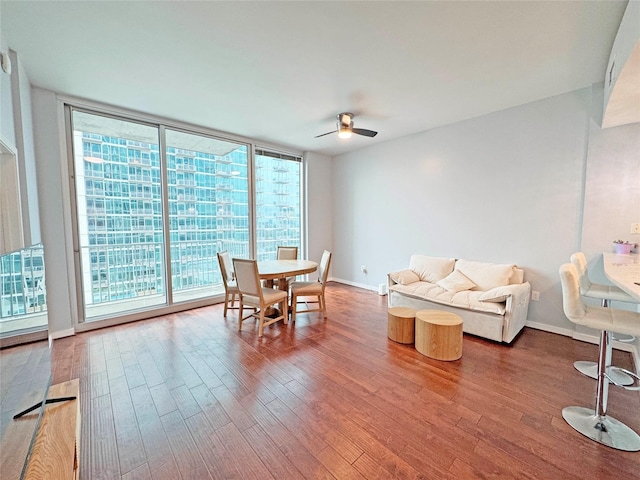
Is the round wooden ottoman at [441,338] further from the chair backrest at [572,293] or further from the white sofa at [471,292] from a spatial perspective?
the chair backrest at [572,293]

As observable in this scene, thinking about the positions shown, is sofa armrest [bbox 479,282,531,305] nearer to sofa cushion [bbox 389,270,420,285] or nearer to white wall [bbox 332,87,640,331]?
white wall [bbox 332,87,640,331]

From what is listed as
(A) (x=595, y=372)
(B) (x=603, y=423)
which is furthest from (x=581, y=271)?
(B) (x=603, y=423)

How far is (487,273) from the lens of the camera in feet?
10.9

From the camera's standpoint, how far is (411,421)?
173 centimetres

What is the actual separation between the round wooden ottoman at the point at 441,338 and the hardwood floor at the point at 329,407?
96 mm

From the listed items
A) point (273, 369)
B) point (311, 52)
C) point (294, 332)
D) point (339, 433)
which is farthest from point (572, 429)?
point (311, 52)

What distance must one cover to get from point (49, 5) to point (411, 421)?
372 cm

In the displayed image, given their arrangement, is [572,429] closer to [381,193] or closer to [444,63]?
[444,63]

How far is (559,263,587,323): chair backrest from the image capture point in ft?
5.23

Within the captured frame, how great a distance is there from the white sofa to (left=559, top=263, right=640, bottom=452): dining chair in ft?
3.48

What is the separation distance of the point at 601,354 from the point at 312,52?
307 centimetres

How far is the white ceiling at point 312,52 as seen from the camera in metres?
1.77

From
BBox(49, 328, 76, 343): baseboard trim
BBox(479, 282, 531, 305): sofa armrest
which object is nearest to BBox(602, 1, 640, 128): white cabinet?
BBox(479, 282, 531, 305): sofa armrest

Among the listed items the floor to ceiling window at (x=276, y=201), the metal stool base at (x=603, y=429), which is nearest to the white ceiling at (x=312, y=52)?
the floor to ceiling window at (x=276, y=201)
